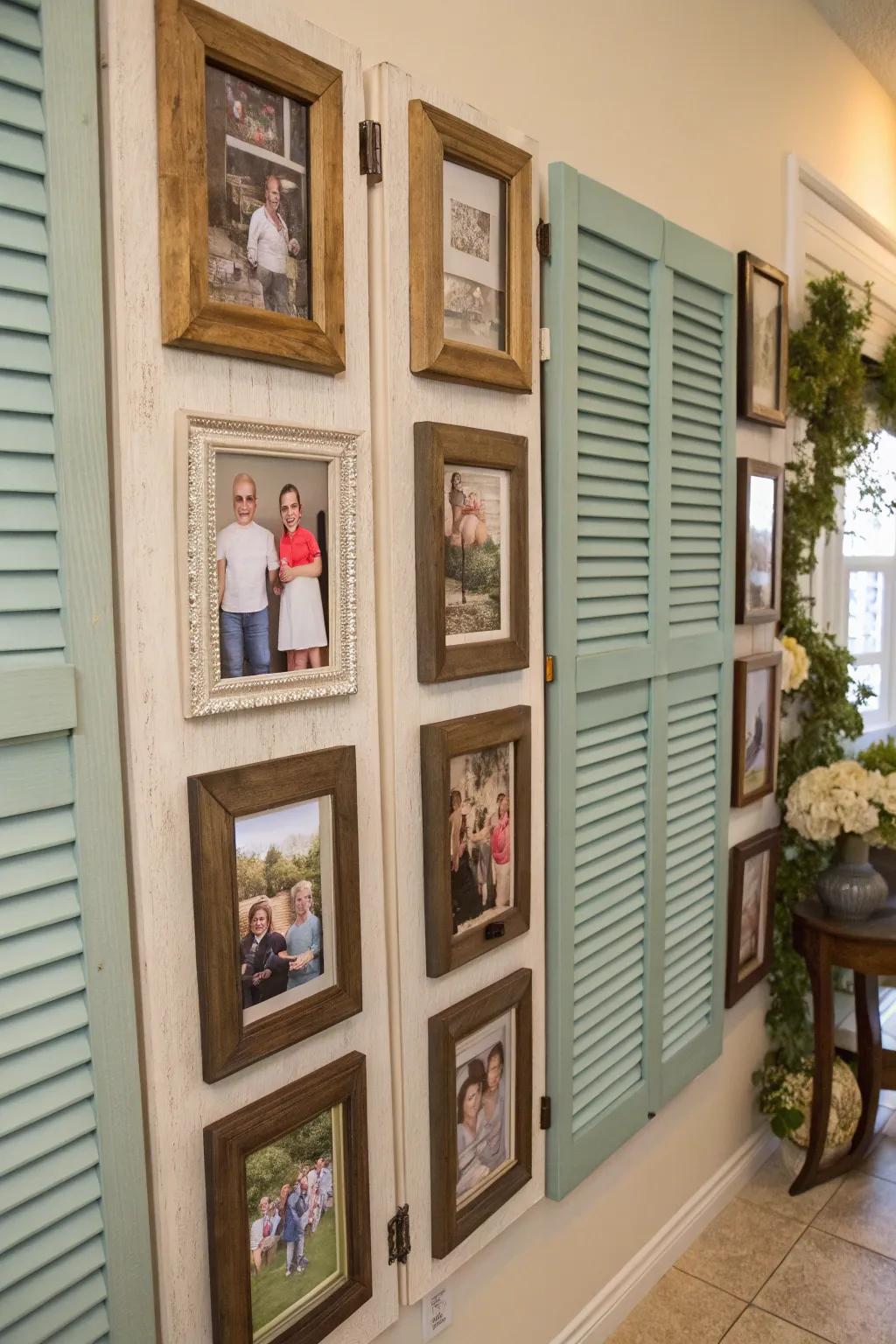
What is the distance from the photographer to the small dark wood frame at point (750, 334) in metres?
2.13

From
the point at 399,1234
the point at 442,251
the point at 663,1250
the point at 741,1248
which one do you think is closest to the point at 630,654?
the point at 442,251

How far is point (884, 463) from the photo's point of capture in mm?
3449

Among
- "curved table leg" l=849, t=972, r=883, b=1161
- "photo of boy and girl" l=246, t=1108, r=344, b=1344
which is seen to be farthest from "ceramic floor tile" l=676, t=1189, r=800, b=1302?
"photo of boy and girl" l=246, t=1108, r=344, b=1344

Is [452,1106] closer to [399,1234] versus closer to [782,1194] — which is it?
[399,1234]

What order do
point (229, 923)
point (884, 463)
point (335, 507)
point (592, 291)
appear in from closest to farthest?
point (229, 923), point (335, 507), point (592, 291), point (884, 463)

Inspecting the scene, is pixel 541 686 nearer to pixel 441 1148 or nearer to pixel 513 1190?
pixel 441 1148

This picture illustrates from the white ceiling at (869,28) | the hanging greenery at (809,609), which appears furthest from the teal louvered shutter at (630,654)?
the white ceiling at (869,28)

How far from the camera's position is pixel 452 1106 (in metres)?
1.40

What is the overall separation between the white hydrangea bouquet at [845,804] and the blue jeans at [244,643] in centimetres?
171

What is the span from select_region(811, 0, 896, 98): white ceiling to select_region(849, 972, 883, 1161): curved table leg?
8.26ft

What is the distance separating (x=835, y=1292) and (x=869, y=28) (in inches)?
124

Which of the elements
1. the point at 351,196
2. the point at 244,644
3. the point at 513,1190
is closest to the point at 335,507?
the point at 244,644

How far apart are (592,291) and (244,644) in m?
0.95

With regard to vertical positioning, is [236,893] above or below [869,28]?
below
